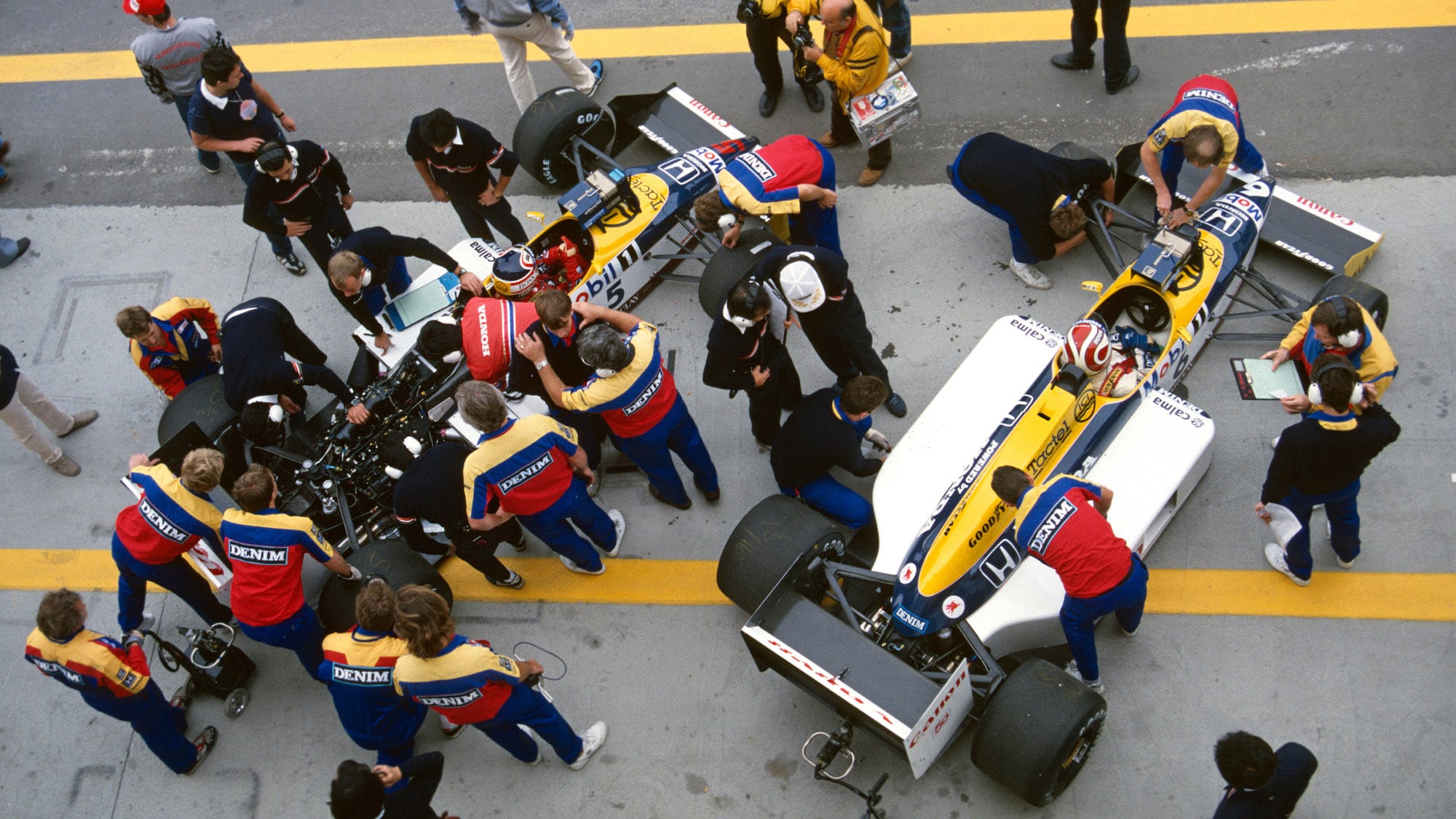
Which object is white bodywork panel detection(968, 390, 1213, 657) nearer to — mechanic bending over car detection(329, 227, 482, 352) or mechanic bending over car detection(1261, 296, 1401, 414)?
mechanic bending over car detection(1261, 296, 1401, 414)

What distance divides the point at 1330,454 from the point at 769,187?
333cm

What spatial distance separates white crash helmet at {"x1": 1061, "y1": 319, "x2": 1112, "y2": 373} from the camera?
16.2 ft

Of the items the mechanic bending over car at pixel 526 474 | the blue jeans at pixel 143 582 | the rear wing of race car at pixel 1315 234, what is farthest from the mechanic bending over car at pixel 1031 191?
the blue jeans at pixel 143 582

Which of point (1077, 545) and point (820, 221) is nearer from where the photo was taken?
point (1077, 545)

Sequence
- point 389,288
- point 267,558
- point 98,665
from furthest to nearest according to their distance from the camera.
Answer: point 389,288
point 267,558
point 98,665

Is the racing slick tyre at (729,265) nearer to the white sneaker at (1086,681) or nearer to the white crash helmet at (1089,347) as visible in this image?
the white crash helmet at (1089,347)

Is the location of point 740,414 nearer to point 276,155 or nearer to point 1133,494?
point 1133,494

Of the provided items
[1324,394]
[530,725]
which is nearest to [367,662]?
[530,725]

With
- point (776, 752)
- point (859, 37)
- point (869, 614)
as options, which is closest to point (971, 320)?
point (859, 37)

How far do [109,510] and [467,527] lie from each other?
9.30 feet

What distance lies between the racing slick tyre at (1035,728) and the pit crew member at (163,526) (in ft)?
12.8

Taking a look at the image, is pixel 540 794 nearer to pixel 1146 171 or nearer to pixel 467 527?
pixel 467 527

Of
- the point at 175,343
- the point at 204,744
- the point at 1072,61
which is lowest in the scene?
the point at 204,744

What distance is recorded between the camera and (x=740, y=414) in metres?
6.52
